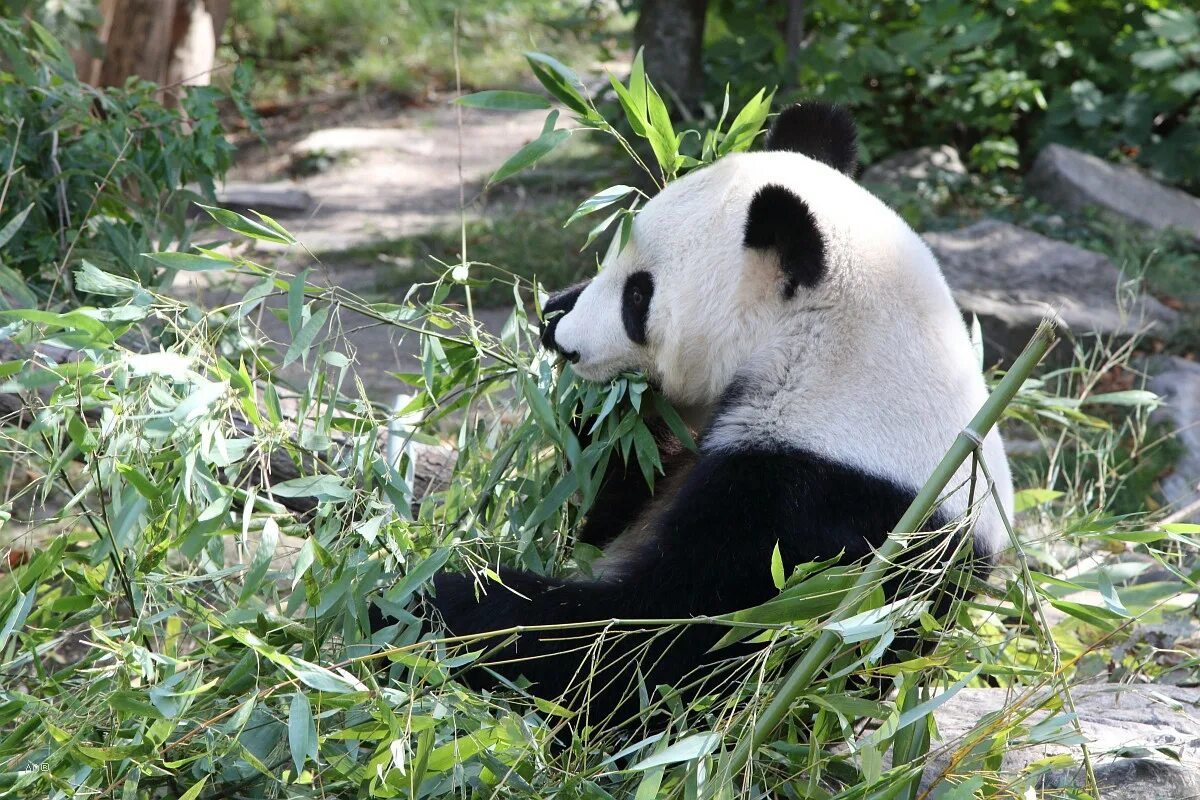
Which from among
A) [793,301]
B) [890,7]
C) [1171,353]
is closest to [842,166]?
[793,301]

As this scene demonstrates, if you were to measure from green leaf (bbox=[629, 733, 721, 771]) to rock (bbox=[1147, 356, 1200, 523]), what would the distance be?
120 inches

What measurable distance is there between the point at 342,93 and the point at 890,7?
16.7ft

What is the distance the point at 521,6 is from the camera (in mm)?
11328

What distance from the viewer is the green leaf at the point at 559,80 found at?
7.63ft

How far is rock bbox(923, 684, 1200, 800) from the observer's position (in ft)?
7.30

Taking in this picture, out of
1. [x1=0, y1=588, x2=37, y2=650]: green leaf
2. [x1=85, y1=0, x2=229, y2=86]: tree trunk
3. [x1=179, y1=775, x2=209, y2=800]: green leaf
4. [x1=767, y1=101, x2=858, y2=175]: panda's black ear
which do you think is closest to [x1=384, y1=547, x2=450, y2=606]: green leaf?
[x1=179, y1=775, x2=209, y2=800]: green leaf

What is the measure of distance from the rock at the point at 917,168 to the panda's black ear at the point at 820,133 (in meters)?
4.54

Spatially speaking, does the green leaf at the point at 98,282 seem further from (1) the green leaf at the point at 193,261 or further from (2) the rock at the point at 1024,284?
(2) the rock at the point at 1024,284

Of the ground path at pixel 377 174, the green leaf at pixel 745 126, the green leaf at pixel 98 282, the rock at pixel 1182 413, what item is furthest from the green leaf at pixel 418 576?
the ground path at pixel 377 174

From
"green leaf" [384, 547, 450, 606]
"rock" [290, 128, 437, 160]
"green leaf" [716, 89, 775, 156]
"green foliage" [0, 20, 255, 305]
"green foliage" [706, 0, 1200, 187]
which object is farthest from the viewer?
"rock" [290, 128, 437, 160]

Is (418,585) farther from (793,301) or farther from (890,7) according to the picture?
(890,7)

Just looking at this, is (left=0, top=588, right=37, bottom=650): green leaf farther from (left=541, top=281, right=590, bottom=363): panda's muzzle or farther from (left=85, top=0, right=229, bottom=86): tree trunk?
(left=85, top=0, right=229, bottom=86): tree trunk

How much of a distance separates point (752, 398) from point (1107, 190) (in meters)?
5.67

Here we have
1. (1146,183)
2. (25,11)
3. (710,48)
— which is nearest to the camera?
(25,11)
